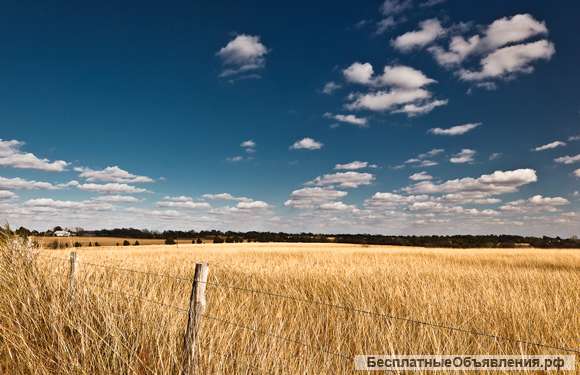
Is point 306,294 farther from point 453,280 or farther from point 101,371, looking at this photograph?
point 101,371

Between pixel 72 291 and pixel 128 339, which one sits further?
pixel 72 291

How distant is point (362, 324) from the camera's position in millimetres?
5688

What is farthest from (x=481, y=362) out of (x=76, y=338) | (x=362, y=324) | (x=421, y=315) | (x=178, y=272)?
(x=178, y=272)

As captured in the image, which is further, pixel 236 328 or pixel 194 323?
pixel 236 328

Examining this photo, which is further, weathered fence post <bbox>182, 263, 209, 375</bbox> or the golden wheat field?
the golden wheat field

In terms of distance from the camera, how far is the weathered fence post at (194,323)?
145 inches

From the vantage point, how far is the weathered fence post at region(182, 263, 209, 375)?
3693 millimetres

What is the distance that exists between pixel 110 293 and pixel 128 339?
2.14 meters

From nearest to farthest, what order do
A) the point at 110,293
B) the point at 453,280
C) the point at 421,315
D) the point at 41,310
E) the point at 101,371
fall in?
the point at 101,371 < the point at 41,310 < the point at 110,293 < the point at 421,315 < the point at 453,280

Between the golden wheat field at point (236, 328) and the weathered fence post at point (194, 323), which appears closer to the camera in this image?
the weathered fence post at point (194, 323)

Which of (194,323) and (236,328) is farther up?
(194,323)

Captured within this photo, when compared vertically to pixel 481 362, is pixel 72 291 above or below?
above

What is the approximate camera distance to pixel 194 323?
3822mm

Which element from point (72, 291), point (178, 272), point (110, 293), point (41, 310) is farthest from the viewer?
point (178, 272)
